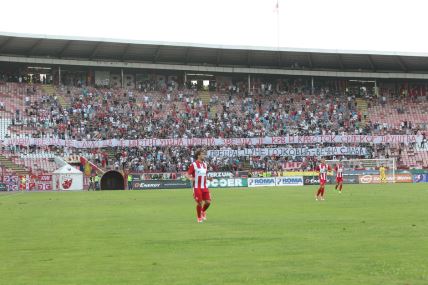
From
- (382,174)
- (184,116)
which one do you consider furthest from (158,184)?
(382,174)

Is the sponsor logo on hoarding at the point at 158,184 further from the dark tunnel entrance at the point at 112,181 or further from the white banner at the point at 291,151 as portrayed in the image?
the white banner at the point at 291,151

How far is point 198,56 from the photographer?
85.0 metres

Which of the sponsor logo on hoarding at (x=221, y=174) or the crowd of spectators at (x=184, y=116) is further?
the crowd of spectators at (x=184, y=116)

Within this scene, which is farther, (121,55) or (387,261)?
(121,55)

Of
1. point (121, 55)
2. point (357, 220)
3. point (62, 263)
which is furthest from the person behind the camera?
point (121, 55)

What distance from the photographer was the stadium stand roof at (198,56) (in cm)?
7925

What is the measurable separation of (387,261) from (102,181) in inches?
2234

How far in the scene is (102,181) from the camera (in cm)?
6644

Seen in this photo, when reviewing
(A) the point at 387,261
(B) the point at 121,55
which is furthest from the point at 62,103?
(A) the point at 387,261

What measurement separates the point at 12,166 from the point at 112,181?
9.95m

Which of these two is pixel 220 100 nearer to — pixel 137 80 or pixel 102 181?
pixel 137 80

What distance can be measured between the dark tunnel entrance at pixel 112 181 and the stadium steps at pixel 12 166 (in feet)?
25.2

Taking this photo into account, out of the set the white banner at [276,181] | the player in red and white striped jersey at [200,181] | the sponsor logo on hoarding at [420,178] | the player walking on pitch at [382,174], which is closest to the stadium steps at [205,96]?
the white banner at [276,181]

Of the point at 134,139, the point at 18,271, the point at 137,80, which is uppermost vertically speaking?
the point at 137,80
